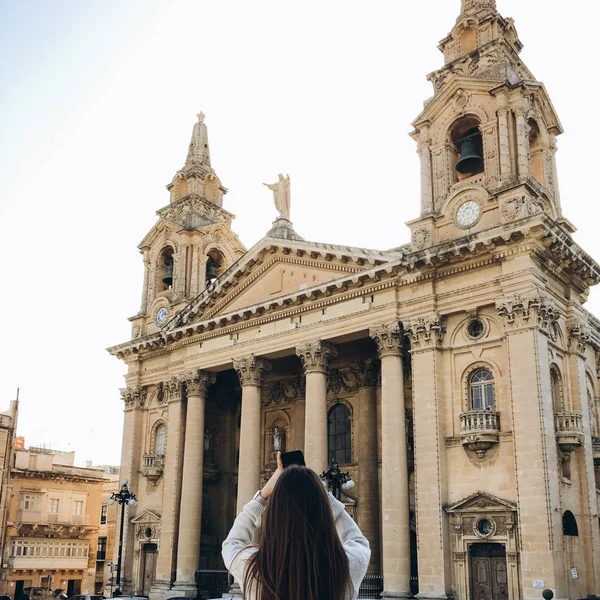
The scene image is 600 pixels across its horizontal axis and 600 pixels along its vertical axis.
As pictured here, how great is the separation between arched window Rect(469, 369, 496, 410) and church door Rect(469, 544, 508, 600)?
15.0 ft

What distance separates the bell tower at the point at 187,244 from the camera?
4156cm

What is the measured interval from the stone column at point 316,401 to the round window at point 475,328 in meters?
6.13

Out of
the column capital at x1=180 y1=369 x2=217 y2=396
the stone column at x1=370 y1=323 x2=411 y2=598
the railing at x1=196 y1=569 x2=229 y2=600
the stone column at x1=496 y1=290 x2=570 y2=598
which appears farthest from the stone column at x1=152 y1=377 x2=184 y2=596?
the stone column at x1=496 y1=290 x2=570 y2=598

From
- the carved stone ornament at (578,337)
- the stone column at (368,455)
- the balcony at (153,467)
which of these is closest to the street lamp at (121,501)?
the balcony at (153,467)

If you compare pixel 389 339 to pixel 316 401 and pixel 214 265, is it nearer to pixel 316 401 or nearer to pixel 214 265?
pixel 316 401

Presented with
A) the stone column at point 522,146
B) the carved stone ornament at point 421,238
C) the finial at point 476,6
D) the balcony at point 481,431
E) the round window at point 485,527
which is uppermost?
the finial at point 476,6

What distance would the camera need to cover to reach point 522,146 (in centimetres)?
2878

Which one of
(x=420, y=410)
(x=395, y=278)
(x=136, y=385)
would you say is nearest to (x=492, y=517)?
(x=420, y=410)

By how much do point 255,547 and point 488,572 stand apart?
937 inches

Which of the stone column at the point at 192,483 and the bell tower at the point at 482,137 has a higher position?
the bell tower at the point at 482,137

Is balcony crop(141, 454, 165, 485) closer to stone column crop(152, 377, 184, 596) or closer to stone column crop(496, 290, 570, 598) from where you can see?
stone column crop(152, 377, 184, 596)

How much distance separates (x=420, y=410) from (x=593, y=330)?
9077 millimetres

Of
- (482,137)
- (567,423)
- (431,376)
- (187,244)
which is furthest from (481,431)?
(187,244)

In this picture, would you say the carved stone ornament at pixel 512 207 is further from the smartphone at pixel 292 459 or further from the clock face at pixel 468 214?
the smartphone at pixel 292 459
